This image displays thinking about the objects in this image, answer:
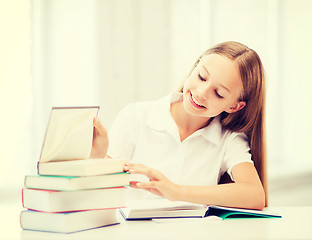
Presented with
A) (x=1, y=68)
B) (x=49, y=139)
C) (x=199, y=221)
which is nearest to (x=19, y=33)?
(x=1, y=68)

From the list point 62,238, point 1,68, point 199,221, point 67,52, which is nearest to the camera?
point 62,238

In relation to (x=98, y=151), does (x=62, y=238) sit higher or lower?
lower

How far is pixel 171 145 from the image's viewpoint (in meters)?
1.84

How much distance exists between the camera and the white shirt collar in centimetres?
180

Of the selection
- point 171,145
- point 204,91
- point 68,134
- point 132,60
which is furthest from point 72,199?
point 132,60

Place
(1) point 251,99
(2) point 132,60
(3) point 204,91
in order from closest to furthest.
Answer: (3) point 204,91
(1) point 251,99
(2) point 132,60

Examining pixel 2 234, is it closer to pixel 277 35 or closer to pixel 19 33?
pixel 19 33

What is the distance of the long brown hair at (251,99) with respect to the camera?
1636 millimetres

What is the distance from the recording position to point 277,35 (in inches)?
144

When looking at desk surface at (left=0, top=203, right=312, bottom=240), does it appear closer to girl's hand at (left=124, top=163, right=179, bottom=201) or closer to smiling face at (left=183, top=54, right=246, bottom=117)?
girl's hand at (left=124, top=163, right=179, bottom=201)

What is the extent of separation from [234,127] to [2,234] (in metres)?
0.96

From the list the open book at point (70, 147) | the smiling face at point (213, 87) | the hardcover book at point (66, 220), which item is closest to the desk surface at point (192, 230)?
the hardcover book at point (66, 220)

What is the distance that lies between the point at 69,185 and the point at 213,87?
678 millimetres

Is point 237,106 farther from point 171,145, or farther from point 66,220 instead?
point 66,220
